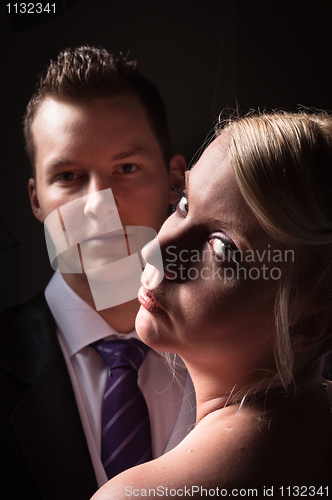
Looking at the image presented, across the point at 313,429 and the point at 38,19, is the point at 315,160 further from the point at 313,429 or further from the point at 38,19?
the point at 38,19

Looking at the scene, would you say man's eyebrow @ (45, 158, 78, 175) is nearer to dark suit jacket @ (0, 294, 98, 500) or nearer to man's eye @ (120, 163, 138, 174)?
man's eye @ (120, 163, 138, 174)

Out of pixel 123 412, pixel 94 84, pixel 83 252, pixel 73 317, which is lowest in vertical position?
pixel 123 412

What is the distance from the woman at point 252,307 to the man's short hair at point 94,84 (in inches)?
10.0

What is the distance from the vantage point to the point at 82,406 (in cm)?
64

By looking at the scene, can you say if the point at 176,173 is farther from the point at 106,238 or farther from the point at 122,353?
the point at 122,353

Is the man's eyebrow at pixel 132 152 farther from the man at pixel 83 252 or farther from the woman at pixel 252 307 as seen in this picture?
the woman at pixel 252 307

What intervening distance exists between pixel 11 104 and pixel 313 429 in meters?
0.63

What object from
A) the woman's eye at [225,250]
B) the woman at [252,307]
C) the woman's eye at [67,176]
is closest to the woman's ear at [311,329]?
the woman at [252,307]

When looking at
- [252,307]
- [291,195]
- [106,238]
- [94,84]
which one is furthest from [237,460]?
[94,84]

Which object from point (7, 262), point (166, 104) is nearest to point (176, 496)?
point (7, 262)

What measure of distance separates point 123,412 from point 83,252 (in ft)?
0.80

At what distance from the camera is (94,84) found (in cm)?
66

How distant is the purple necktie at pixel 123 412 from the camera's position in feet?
2.03

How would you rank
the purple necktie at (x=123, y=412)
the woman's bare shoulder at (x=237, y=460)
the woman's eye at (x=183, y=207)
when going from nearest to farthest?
the woman's bare shoulder at (x=237, y=460), the woman's eye at (x=183, y=207), the purple necktie at (x=123, y=412)
